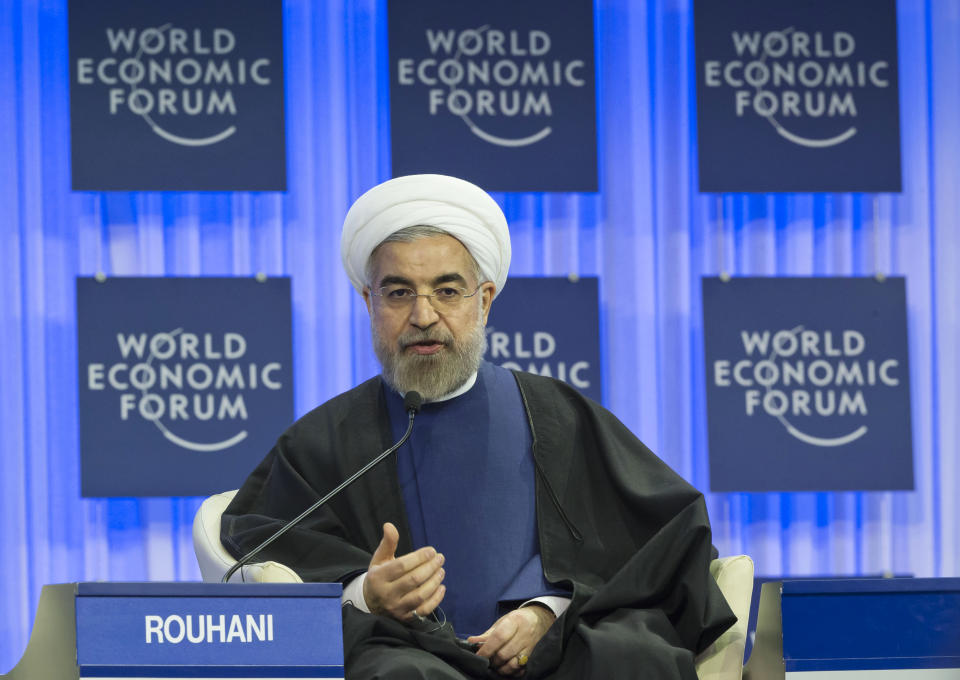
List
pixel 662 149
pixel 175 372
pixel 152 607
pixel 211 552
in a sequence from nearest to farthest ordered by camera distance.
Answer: pixel 152 607
pixel 211 552
pixel 175 372
pixel 662 149

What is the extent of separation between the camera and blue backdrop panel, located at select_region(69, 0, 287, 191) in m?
4.30

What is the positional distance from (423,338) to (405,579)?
656mm

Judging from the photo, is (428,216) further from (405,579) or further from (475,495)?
(405,579)

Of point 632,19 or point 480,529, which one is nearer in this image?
point 480,529

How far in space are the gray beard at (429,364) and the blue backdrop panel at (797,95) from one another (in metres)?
2.02

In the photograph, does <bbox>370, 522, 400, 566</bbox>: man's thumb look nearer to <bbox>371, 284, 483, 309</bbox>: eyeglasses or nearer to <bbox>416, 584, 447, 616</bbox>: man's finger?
<bbox>416, 584, 447, 616</bbox>: man's finger

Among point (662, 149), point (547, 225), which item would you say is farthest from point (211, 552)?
point (662, 149)

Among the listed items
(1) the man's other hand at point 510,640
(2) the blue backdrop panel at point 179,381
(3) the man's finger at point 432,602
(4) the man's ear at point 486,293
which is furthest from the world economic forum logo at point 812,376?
(3) the man's finger at point 432,602

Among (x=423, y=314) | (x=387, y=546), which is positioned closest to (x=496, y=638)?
(x=387, y=546)

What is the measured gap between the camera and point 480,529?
2.65 m

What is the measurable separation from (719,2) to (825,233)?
959mm

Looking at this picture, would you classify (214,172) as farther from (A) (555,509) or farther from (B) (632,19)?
(A) (555,509)

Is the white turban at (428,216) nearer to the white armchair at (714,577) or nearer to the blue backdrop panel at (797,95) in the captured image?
the white armchair at (714,577)

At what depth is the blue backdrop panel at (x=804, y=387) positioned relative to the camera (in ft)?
14.7
